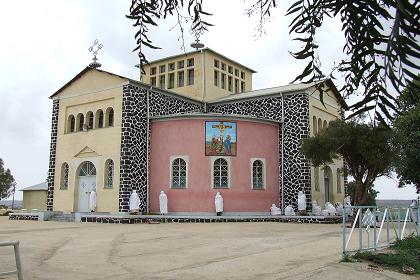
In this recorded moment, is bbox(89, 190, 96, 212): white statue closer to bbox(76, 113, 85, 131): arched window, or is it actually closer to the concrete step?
the concrete step

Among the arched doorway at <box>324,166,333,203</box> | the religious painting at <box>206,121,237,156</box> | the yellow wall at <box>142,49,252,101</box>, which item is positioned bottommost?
the arched doorway at <box>324,166,333,203</box>

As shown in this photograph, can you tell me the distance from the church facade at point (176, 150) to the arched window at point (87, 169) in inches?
2.0

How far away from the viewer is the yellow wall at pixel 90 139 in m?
21.9

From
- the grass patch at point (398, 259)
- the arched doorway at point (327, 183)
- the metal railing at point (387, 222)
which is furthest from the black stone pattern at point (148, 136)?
the grass patch at point (398, 259)

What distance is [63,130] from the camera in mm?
24844

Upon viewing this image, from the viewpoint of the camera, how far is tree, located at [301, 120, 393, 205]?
57.2 feet

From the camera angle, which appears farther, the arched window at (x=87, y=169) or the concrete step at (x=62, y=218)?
the arched window at (x=87, y=169)

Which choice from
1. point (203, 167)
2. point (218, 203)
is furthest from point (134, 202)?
point (218, 203)

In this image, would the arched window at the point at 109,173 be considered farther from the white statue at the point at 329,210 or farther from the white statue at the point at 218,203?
the white statue at the point at 329,210

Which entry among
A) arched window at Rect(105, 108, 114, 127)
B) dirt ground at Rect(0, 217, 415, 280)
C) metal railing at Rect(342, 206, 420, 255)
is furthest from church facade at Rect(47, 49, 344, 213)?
metal railing at Rect(342, 206, 420, 255)

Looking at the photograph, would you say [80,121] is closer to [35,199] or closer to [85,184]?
[85,184]

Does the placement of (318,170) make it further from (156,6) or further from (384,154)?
(156,6)

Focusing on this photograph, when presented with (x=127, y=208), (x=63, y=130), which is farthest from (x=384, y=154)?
(x=63, y=130)

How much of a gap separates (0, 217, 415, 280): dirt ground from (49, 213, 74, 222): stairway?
Result: 876cm
